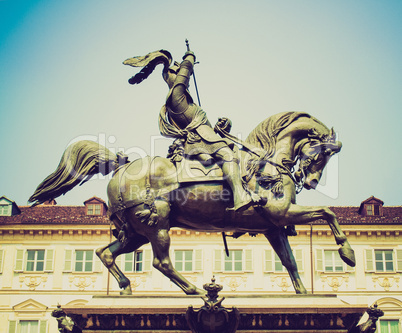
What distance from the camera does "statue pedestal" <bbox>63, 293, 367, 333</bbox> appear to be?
41.3ft

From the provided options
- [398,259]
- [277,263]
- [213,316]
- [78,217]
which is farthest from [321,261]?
[213,316]

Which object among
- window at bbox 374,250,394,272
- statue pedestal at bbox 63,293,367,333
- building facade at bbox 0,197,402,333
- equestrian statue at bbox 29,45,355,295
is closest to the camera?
statue pedestal at bbox 63,293,367,333

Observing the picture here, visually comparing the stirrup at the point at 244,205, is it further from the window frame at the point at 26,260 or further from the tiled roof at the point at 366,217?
the window frame at the point at 26,260

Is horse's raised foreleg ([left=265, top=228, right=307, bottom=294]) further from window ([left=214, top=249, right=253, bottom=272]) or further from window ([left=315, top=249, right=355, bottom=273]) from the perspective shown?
window ([left=315, top=249, right=355, bottom=273])

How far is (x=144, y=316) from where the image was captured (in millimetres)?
12758

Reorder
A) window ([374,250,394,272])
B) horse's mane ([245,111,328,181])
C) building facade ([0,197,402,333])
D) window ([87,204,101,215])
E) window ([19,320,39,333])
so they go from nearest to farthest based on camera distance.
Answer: horse's mane ([245,111,328,181]) → window ([19,320,39,333]) → building facade ([0,197,402,333]) → window ([374,250,394,272]) → window ([87,204,101,215])

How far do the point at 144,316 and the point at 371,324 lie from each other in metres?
3.99

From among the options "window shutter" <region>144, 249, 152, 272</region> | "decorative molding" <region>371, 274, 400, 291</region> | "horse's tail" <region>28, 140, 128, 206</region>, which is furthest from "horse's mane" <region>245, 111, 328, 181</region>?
"decorative molding" <region>371, 274, 400, 291</region>

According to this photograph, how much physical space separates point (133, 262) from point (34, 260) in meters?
6.12

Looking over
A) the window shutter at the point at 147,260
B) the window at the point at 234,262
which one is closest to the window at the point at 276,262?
the window at the point at 234,262

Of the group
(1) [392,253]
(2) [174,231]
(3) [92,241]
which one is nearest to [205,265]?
(2) [174,231]

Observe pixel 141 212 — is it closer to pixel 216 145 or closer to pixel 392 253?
pixel 216 145

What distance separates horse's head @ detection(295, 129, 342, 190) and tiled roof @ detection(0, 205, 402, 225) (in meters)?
29.6

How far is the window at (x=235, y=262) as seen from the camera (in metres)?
43.5
